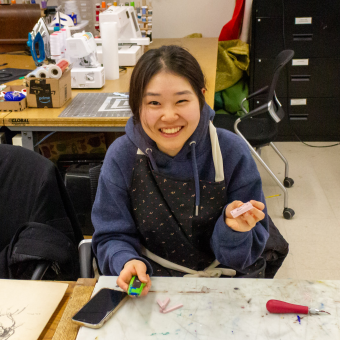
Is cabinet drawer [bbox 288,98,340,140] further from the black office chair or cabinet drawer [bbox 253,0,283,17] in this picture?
the black office chair

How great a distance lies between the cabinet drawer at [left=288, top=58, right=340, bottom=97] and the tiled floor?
18.2 inches

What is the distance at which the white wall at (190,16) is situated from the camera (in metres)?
3.66

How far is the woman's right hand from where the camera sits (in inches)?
32.7

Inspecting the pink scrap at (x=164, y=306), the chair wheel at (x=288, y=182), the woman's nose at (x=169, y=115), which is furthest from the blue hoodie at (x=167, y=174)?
the chair wheel at (x=288, y=182)

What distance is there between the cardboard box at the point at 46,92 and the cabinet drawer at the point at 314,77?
2099mm

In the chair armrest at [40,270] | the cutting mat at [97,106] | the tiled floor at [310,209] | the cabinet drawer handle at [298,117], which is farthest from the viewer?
the cabinet drawer handle at [298,117]

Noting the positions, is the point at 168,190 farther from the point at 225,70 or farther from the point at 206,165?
the point at 225,70

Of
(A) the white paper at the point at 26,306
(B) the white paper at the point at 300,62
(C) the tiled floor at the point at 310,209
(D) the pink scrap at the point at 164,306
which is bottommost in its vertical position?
(C) the tiled floor at the point at 310,209

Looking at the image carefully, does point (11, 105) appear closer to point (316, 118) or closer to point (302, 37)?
point (302, 37)

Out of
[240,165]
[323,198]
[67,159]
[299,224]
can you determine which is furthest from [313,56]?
[240,165]

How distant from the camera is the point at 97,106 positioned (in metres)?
1.92

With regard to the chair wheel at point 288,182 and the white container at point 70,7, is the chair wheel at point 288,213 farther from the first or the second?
the white container at point 70,7

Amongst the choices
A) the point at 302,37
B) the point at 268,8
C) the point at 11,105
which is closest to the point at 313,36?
the point at 302,37

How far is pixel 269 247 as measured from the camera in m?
1.40
